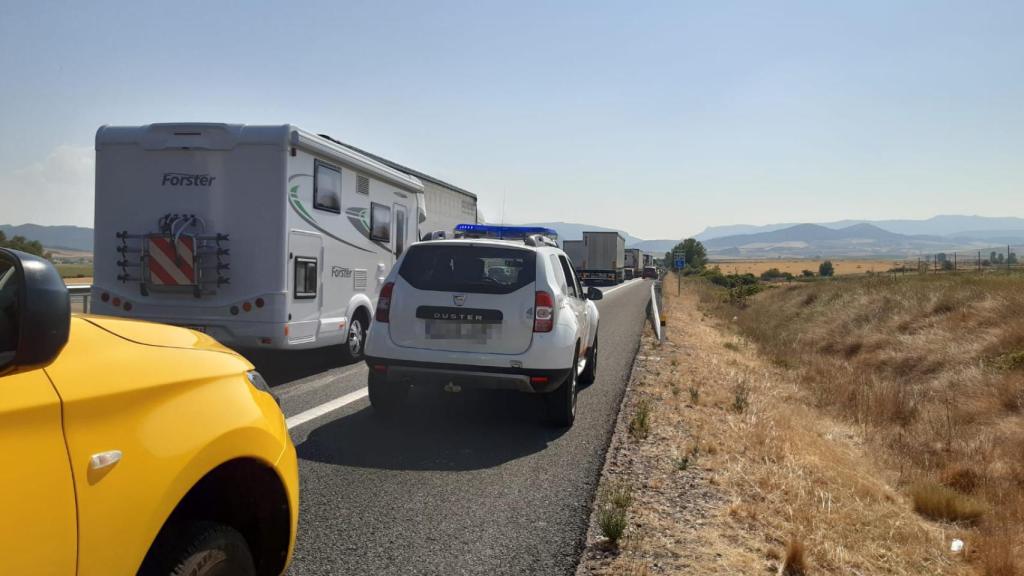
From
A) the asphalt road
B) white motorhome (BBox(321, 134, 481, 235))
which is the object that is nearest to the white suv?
the asphalt road

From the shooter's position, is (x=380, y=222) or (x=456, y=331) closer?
(x=456, y=331)

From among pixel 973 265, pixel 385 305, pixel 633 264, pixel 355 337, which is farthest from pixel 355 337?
pixel 633 264

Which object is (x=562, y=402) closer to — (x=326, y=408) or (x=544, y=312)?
(x=544, y=312)

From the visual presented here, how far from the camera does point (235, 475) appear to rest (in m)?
2.75

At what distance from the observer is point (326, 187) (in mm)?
10062

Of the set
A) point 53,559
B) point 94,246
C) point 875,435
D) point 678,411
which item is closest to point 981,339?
point 875,435

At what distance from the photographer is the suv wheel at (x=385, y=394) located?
7.38 metres

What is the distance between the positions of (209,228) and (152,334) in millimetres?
6988

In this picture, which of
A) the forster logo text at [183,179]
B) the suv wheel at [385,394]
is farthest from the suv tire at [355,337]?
the suv wheel at [385,394]

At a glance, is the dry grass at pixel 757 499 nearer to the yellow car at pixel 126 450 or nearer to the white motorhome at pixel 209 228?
the yellow car at pixel 126 450

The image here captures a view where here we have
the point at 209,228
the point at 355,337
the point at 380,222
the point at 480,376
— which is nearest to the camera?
the point at 480,376

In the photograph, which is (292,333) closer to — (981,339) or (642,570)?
(642,570)

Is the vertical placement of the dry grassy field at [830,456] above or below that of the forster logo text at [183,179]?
below

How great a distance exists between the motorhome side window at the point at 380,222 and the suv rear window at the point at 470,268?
15.3ft
